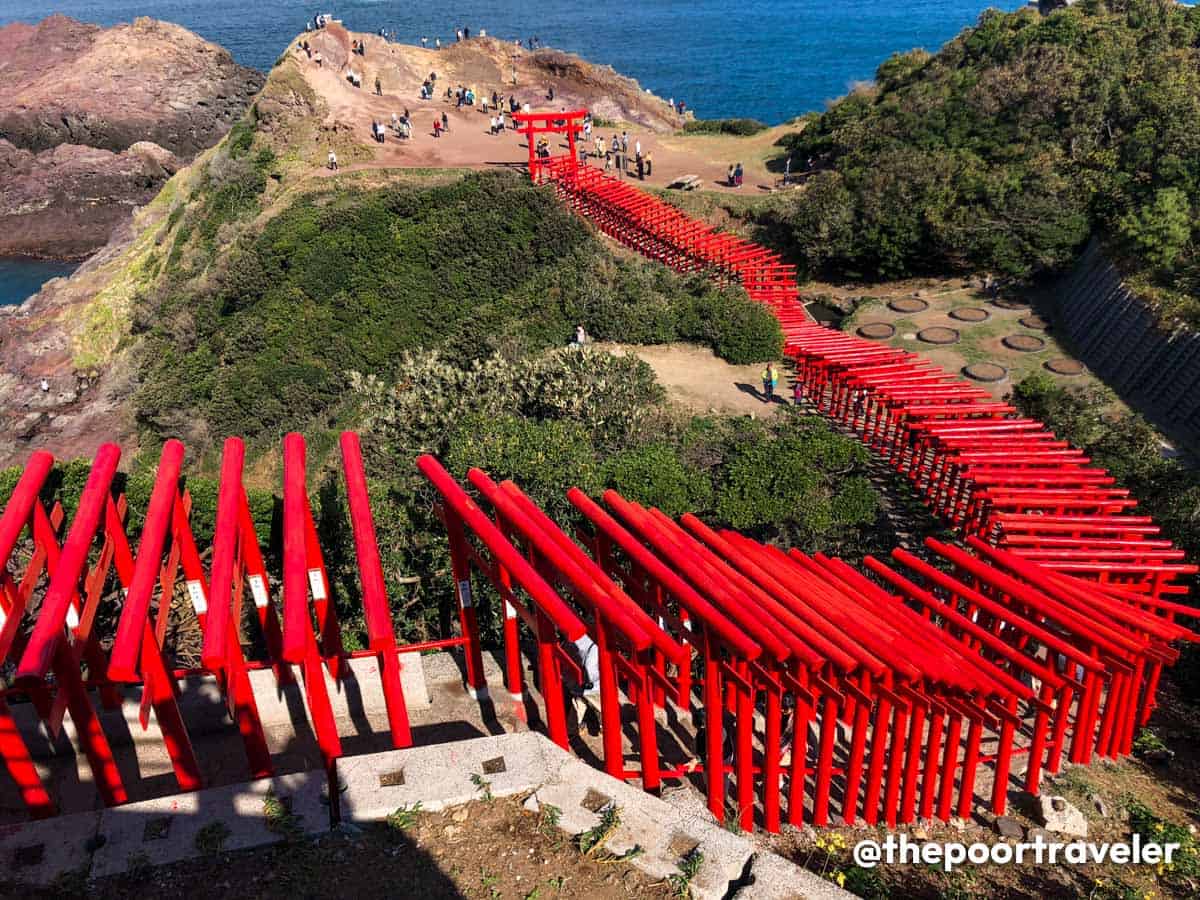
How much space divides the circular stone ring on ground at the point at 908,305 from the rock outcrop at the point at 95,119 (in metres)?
59.5

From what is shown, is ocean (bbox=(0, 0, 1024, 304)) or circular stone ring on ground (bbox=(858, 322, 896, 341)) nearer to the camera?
circular stone ring on ground (bbox=(858, 322, 896, 341))

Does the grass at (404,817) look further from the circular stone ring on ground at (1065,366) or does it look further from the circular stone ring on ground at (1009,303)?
the circular stone ring on ground at (1009,303)

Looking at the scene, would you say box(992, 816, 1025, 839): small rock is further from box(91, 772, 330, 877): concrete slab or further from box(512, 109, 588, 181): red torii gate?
box(512, 109, 588, 181): red torii gate

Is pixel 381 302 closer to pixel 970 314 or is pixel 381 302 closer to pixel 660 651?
pixel 970 314

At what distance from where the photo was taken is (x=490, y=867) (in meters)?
7.15

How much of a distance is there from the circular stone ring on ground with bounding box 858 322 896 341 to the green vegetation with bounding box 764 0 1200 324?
563 centimetres

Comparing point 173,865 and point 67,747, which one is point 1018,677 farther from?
point 67,747

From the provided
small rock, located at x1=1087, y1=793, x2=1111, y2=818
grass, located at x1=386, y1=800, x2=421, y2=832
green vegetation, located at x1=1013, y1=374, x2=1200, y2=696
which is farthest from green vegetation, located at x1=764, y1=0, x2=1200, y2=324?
grass, located at x1=386, y1=800, x2=421, y2=832

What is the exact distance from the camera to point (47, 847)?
23.6 feet

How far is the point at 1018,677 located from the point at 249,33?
492ft

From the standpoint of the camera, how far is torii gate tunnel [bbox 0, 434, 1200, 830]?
26.2 ft

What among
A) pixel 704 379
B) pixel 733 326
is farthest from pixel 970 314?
pixel 704 379

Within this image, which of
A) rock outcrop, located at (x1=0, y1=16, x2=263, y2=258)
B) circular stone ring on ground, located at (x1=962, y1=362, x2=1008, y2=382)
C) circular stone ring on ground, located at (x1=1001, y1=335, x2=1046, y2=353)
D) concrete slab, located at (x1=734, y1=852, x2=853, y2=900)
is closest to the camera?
concrete slab, located at (x1=734, y1=852, x2=853, y2=900)

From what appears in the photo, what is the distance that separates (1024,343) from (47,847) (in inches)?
1134
